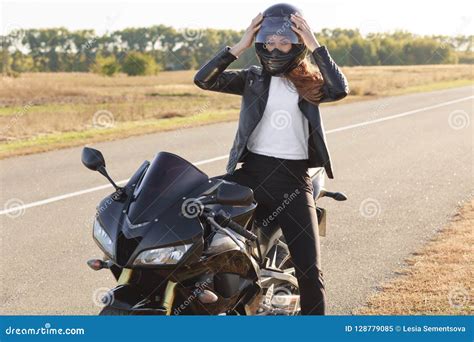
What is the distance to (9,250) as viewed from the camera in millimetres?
8258

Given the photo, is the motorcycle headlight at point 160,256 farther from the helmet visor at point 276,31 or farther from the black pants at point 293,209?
the helmet visor at point 276,31

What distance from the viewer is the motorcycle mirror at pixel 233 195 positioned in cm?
390

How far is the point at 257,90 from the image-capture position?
510 cm

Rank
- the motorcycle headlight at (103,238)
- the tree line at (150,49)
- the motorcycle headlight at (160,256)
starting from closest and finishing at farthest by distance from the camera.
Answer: the motorcycle headlight at (160,256) → the motorcycle headlight at (103,238) → the tree line at (150,49)

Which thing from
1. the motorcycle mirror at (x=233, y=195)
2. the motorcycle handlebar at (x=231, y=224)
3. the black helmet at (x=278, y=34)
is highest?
the black helmet at (x=278, y=34)

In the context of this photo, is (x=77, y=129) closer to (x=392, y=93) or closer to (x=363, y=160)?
(x=363, y=160)

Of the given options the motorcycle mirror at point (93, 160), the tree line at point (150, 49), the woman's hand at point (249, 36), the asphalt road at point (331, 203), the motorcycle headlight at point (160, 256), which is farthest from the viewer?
the tree line at point (150, 49)

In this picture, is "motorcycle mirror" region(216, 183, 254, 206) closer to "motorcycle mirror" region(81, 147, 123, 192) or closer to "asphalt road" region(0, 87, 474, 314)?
"motorcycle mirror" region(81, 147, 123, 192)

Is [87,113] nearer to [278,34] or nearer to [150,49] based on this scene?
[278,34]

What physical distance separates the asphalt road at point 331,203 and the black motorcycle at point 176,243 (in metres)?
2.17

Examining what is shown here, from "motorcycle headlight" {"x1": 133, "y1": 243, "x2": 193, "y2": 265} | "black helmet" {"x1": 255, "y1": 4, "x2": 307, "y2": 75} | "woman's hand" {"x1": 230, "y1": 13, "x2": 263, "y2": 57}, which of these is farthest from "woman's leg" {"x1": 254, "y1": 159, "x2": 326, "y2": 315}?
"motorcycle headlight" {"x1": 133, "y1": 243, "x2": 193, "y2": 265}

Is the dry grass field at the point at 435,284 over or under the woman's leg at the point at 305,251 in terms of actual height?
under

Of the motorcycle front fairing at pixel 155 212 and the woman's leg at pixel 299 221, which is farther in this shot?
the woman's leg at pixel 299 221

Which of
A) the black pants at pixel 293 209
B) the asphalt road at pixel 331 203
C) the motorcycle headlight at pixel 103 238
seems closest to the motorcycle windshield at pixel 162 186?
the motorcycle headlight at pixel 103 238
